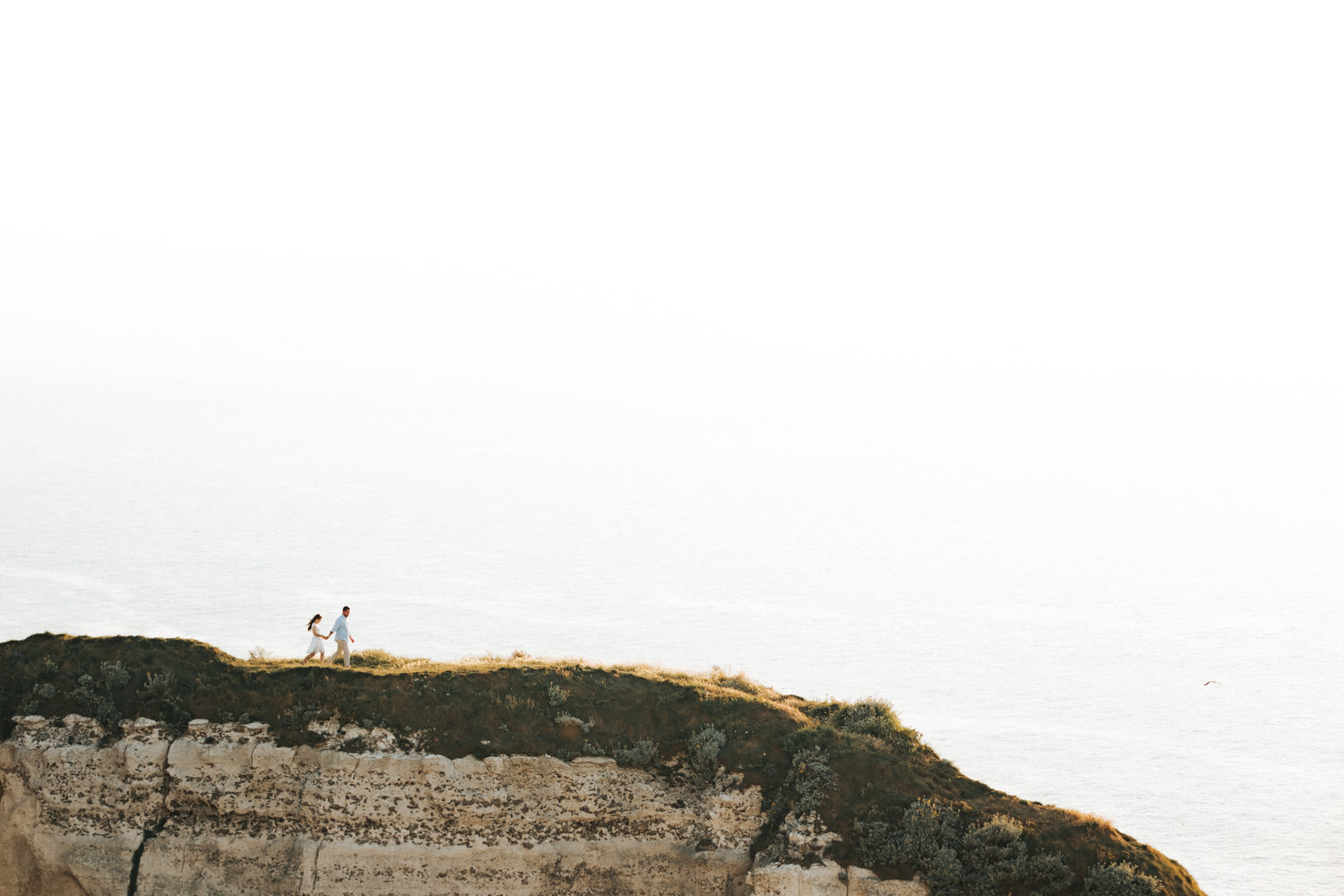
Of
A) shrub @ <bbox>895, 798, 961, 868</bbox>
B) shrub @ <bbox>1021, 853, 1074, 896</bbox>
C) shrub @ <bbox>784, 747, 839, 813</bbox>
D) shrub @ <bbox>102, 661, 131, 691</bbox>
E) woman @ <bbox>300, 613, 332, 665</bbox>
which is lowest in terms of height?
shrub @ <bbox>1021, 853, 1074, 896</bbox>

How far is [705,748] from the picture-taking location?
27.1 meters

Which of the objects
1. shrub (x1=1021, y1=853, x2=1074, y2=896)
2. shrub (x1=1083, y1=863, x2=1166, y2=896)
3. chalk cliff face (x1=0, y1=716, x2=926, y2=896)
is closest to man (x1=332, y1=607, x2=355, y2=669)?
chalk cliff face (x1=0, y1=716, x2=926, y2=896)

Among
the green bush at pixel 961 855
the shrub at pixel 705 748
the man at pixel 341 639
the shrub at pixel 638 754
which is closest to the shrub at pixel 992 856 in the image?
the green bush at pixel 961 855

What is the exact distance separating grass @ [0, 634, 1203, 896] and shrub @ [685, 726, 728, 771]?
4.8 inches

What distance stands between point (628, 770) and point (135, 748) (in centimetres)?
1132

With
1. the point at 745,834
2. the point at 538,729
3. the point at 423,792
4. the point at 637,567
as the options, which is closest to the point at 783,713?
the point at 745,834

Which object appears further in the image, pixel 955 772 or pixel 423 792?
pixel 955 772

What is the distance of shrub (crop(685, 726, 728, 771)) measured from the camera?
88.9 feet

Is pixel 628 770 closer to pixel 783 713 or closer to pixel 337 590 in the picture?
pixel 783 713

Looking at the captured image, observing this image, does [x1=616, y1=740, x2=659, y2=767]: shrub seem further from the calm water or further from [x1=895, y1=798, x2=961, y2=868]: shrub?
the calm water

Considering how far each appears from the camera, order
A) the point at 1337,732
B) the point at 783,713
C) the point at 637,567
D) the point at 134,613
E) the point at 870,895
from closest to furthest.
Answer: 1. the point at 870,895
2. the point at 783,713
3. the point at 1337,732
4. the point at 134,613
5. the point at 637,567

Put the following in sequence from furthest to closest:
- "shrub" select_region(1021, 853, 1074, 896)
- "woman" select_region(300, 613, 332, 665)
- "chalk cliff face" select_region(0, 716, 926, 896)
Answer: "woman" select_region(300, 613, 332, 665) < "chalk cliff face" select_region(0, 716, 926, 896) < "shrub" select_region(1021, 853, 1074, 896)

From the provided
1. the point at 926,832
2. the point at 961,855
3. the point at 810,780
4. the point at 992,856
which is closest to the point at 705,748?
the point at 810,780

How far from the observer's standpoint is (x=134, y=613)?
15225 cm
